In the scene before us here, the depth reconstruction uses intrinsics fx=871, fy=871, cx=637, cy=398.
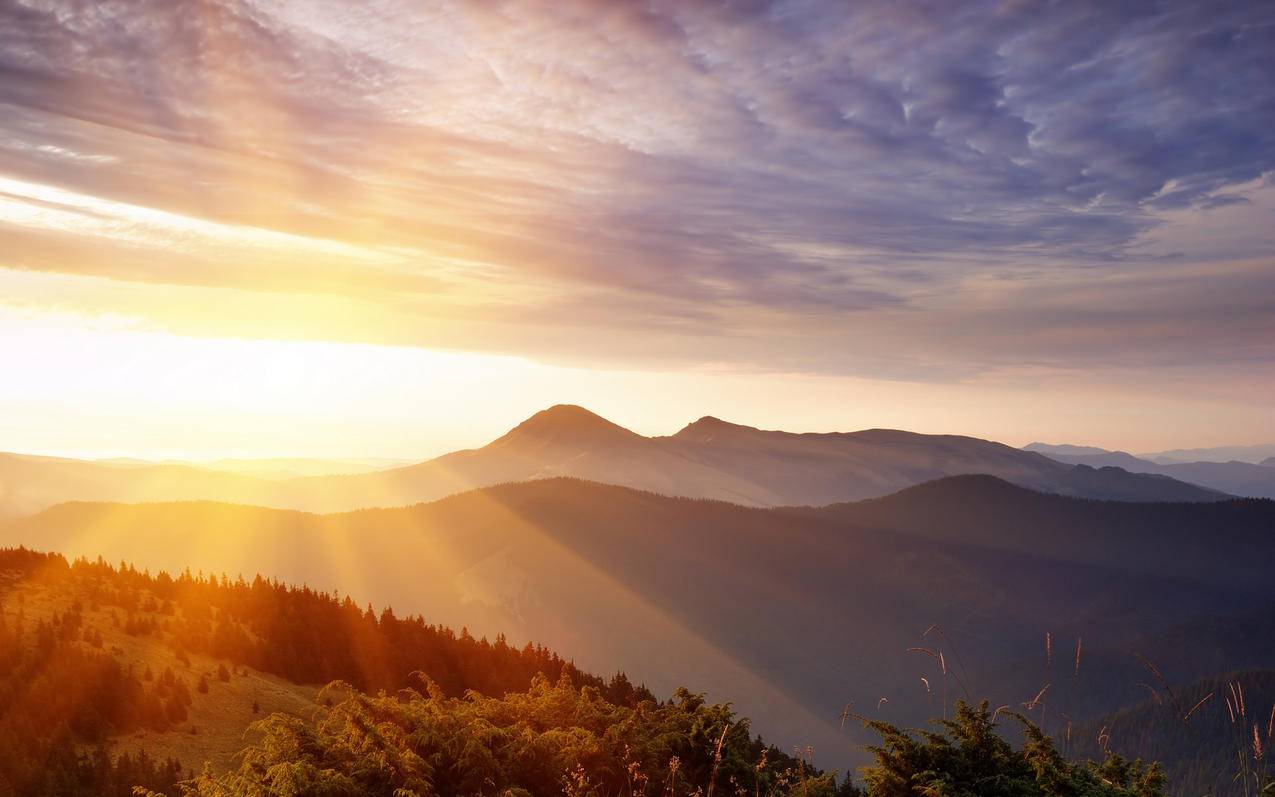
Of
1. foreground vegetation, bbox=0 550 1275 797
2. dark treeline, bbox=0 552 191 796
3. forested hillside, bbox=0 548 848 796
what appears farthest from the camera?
dark treeline, bbox=0 552 191 796

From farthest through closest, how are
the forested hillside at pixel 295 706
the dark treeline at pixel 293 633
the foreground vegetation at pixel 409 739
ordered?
the dark treeline at pixel 293 633
the forested hillside at pixel 295 706
the foreground vegetation at pixel 409 739

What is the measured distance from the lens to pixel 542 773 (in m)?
12.4

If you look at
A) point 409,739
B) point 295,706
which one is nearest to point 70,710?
point 295,706

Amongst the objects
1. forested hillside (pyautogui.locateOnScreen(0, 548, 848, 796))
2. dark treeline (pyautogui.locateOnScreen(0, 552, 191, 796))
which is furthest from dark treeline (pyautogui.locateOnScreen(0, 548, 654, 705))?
dark treeline (pyautogui.locateOnScreen(0, 552, 191, 796))

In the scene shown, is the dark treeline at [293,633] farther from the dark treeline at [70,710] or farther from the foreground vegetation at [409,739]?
the dark treeline at [70,710]

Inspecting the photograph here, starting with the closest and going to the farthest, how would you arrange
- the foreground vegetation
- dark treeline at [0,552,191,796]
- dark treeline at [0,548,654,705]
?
the foreground vegetation < dark treeline at [0,552,191,796] < dark treeline at [0,548,654,705]

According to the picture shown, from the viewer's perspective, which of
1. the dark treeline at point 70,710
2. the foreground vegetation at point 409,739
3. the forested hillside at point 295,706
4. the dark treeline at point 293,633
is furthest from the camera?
the dark treeline at point 293,633

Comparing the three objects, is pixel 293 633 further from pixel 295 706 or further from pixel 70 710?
pixel 70 710

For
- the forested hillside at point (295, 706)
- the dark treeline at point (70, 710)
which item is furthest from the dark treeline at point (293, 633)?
the dark treeline at point (70, 710)

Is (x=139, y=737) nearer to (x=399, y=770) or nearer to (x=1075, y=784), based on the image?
(x=399, y=770)

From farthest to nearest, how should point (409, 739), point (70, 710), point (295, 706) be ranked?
point (295, 706) < point (70, 710) < point (409, 739)

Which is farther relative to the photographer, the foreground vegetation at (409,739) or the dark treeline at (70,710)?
the dark treeline at (70,710)

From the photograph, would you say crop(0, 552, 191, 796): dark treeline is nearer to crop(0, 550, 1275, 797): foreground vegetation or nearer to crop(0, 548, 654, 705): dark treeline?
crop(0, 550, 1275, 797): foreground vegetation

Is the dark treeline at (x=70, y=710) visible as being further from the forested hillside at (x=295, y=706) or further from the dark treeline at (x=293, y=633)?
the dark treeline at (x=293, y=633)
